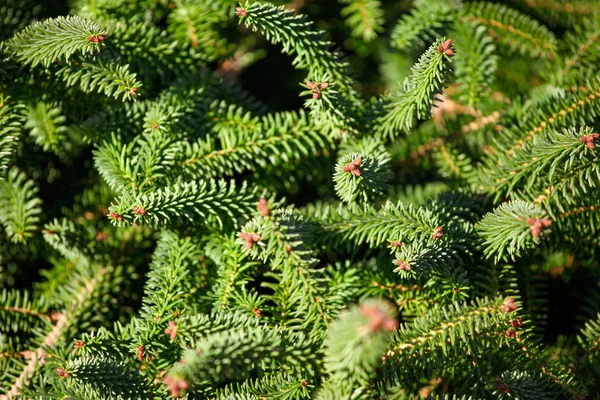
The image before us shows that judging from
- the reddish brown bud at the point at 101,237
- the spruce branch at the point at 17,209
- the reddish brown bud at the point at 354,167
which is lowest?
the reddish brown bud at the point at 101,237

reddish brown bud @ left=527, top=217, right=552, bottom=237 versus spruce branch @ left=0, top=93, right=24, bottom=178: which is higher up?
spruce branch @ left=0, top=93, right=24, bottom=178

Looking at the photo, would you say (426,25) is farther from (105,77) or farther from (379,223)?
(105,77)

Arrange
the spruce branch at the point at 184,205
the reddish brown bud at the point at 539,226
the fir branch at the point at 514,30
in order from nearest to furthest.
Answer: the reddish brown bud at the point at 539,226 → the spruce branch at the point at 184,205 → the fir branch at the point at 514,30

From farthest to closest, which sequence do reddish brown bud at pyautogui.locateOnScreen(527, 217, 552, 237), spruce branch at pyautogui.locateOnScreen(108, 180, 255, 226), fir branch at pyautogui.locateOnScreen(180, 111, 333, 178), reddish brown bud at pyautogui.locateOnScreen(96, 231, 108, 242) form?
1. reddish brown bud at pyautogui.locateOnScreen(96, 231, 108, 242)
2. fir branch at pyautogui.locateOnScreen(180, 111, 333, 178)
3. spruce branch at pyautogui.locateOnScreen(108, 180, 255, 226)
4. reddish brown bud at pyautogui.locateOnScreen(527, 217, 552, 237)

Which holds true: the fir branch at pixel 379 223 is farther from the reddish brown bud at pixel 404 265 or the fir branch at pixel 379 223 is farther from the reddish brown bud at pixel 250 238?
the reddish brown bud at pixel 250 238

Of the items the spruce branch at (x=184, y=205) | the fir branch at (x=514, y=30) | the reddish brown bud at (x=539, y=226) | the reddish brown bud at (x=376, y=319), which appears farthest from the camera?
the fir branch at (x=514, y=30)

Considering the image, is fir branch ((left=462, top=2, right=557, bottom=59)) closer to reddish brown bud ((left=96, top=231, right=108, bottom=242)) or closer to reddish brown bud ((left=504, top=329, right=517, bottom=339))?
reddish brown bud ((left=504, top=329, right=517, bottom=339))

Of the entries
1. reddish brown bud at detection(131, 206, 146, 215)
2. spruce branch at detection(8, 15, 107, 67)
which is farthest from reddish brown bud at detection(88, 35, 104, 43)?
reddish brown bud at detection(131, 206, 146, 215)

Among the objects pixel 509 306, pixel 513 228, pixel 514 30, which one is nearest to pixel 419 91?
pixel 513 228

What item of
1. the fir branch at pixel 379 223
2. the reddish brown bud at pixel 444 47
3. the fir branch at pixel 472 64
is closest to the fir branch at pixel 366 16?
the fir branch at pixel 472 64
